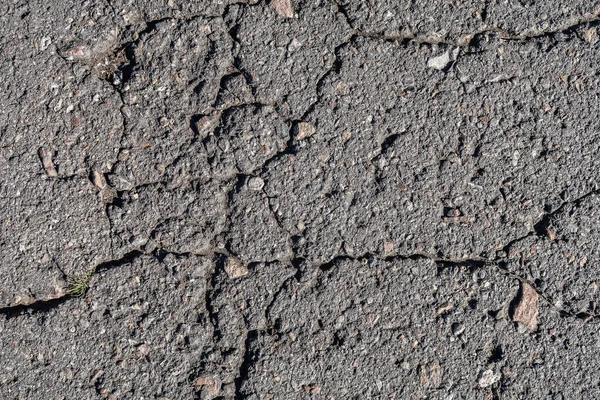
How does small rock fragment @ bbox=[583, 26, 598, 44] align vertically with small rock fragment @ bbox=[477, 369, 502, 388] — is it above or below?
above

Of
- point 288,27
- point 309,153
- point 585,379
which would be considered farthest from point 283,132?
point 585,379

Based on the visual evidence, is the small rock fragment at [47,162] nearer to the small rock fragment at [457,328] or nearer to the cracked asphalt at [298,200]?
the cracked asphalt at [298,200]

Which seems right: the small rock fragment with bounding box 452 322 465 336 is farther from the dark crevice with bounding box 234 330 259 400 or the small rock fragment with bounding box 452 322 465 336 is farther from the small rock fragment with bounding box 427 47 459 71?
the small rock fragment with bounding box 427 47 459 71

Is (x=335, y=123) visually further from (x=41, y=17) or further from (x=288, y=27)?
(x=41, y=17)

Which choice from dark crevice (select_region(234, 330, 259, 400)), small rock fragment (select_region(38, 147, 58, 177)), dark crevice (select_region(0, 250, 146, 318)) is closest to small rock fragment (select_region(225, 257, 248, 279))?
dark crevice (select_region(234, 330, 259, 400))

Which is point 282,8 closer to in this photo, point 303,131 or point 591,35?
point 303,131

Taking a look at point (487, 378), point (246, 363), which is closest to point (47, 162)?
point (246, 363)
